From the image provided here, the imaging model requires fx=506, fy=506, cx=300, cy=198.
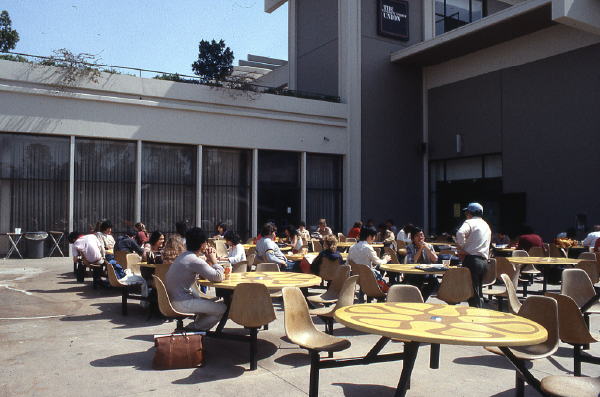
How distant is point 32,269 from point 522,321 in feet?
→ 38.0

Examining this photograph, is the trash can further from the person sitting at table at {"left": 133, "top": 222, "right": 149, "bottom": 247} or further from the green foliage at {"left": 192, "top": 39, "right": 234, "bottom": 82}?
the green foliage at {"left": 192, "top": 39, "right": 234, "bottom": 82}

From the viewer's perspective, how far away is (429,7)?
67.2 ft

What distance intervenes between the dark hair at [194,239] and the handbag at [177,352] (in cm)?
102

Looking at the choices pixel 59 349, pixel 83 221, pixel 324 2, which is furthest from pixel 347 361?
pixel 324 2

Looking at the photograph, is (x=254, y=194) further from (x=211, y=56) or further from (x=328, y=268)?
(x=211, y=56)

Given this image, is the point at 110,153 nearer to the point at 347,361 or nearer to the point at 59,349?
the point at 59,349

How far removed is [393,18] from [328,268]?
1493 cm

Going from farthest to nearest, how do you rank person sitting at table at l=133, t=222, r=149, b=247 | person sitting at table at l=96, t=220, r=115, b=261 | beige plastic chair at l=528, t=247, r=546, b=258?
person sitting at table at l=133, t=222, r=149, b=247, beige plastic chair at l=528, t=247, r=546, b=258, person sitting at table at l=96, t=220, r=115, b=261

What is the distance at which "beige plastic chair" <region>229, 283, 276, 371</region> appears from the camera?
4.68 metres

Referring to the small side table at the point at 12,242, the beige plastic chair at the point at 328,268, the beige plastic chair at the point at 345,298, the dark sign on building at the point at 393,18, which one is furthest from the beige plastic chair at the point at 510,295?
the dark sign on building at the point at 393,18

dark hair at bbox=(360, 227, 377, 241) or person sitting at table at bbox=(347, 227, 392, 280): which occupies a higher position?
dark hair at bbox=(360, 227, 377, 241)

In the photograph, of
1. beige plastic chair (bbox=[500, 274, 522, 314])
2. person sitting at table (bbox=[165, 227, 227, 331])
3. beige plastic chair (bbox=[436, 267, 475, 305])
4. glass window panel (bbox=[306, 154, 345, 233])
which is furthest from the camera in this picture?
glass window panel (bbox=[306, 154, 345, 233])

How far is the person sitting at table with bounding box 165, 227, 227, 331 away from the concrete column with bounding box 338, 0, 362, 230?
13697mm

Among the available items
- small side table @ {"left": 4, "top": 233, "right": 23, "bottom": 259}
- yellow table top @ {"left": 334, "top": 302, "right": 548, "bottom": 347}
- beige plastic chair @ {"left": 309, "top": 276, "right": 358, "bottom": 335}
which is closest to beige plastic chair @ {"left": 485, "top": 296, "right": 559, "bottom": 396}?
yellow table top @ {"left": 334, "top": 302, "right": 548, "bottom": 347}
